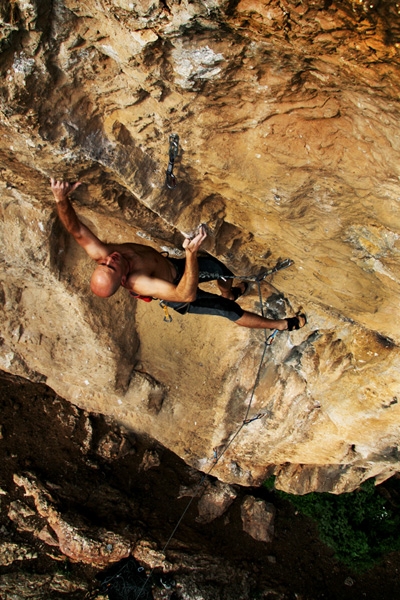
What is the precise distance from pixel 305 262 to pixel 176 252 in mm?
1096

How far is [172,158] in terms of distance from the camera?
106 inches

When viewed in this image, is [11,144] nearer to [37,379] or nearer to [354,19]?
[354,19]

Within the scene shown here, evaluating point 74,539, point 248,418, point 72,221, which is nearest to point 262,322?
point 248,418

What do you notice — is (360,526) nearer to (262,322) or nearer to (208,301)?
(262,322)

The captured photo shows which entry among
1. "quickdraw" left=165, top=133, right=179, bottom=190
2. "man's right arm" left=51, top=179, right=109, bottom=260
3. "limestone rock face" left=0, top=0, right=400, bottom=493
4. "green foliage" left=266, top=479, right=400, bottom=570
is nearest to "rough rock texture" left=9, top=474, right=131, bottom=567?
"limestone rock face" left=0, top=0, right=400, bottom=493

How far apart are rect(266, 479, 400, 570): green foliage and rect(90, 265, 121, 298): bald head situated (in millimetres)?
3876

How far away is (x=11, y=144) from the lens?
2.74 m

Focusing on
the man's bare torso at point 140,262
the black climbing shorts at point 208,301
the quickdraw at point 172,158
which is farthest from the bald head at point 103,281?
the black climbing shorts at point 208,301

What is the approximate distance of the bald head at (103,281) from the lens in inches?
103

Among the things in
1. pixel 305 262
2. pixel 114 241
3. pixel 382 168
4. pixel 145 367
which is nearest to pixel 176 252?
pixel 114 241

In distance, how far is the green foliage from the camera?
519 cm

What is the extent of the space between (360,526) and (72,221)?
453 cm

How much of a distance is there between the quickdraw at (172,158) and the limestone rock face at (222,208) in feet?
0.11

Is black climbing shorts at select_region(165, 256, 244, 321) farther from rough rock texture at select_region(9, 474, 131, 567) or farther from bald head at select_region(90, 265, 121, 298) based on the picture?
rough rock texture at select_region(9, 474, 131, 567)
